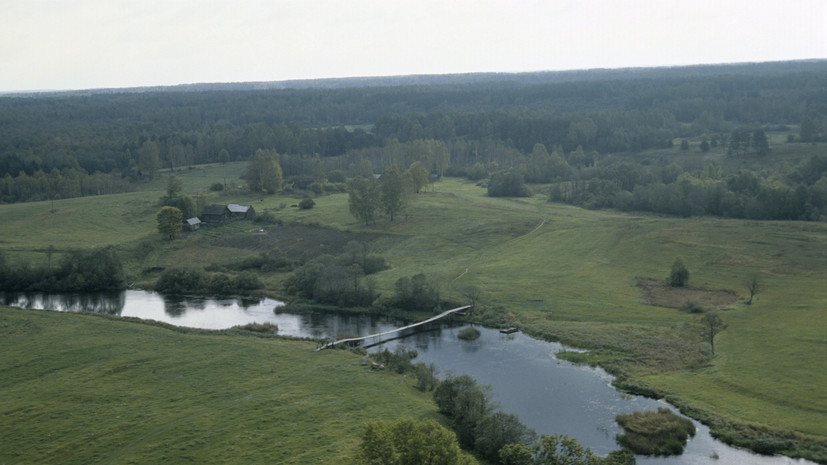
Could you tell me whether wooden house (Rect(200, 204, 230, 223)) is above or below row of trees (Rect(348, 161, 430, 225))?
below

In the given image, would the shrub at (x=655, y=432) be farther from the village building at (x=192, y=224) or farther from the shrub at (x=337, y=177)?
the shrub at (x=337, y=177)

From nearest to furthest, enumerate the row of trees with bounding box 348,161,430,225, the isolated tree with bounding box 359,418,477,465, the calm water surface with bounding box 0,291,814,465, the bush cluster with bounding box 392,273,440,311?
1. the isolated tree with bounding box 359,418,477,465
2. the calm water surface with bounding box 0,291,814,465
3. the bush cluster with bounding box 392,273,440,311
4. the row of trees with bounding box 348,161,430,225

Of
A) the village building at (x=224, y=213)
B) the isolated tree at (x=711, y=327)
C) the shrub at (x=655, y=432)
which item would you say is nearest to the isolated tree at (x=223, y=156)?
the village building at (x=224, y=213)

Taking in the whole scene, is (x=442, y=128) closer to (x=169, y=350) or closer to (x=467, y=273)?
(x=467, y=273)

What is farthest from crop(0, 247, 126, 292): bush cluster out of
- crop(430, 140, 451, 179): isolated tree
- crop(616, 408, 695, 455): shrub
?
crop(430, 140, 451, 179): isolated tree

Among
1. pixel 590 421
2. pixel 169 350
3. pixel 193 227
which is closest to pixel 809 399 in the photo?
pixel 590 421

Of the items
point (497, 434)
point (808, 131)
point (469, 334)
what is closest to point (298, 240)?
point (469, 334)

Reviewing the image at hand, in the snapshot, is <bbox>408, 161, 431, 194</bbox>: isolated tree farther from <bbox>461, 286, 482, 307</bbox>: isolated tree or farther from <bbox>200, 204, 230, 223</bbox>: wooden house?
<bbox>461, 286, 482, 307</bbox>: isolated tree

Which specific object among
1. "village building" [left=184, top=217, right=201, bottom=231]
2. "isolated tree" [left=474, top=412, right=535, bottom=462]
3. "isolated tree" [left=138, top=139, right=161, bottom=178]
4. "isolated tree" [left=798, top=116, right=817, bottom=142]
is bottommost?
"village building" [left=184, top=217, right=201, bottom=231]
